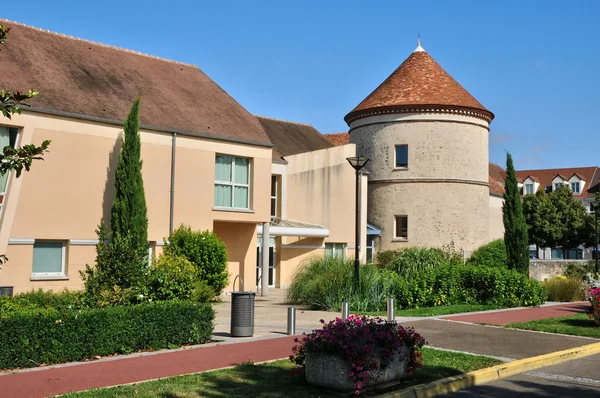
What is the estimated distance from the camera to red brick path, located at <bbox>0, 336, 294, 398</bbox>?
8.77 m

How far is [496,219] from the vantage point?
44062 mm

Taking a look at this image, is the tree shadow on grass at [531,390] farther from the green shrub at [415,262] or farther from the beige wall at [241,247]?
the beige wall at [241,247]

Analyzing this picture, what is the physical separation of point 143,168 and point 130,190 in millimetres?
1962

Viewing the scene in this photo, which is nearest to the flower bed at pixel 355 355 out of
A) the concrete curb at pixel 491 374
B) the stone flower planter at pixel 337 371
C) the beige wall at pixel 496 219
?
the stone flower planter at pixel 337 371

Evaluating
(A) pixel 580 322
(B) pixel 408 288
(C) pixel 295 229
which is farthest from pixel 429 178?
(A) pixel 580 322

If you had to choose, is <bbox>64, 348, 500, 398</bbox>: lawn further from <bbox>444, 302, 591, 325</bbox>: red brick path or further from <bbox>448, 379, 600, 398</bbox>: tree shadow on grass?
<bbox>444, 302, 591, 325</bbox>: red brick path

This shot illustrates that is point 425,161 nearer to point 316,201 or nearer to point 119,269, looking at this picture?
point 316,201

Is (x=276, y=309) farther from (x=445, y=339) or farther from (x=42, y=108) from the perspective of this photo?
(x=42, y=108)

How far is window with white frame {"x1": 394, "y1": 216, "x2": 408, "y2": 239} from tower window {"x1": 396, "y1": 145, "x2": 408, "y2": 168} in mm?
2929

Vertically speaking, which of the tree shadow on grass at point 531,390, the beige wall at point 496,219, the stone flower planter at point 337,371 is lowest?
the tree shadow on grass at point 531,390

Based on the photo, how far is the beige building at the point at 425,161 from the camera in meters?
35.1

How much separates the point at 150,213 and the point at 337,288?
7811 mm

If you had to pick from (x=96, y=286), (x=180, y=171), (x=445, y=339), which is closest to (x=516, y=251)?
(x=180, y=171)

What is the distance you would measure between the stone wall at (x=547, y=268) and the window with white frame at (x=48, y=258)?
3065 cm
